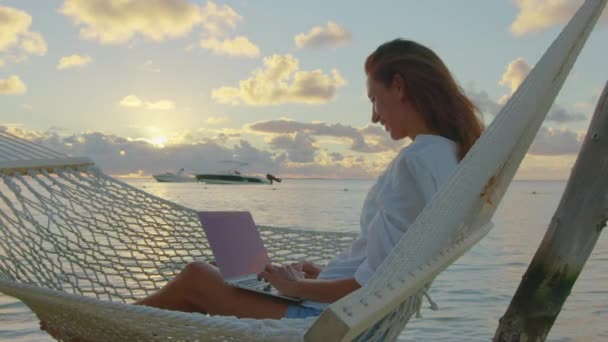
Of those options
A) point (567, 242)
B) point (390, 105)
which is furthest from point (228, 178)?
point (390, 105)

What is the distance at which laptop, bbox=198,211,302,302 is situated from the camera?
5.10 feet

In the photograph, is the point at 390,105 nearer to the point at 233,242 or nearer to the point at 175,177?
the point at 233,242

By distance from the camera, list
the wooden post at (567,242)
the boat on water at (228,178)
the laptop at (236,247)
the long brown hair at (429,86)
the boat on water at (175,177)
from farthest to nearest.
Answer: the boat on water at (175,177) → the boat on water at (228,178) → the wooden post at (567,242) → the laptop at (236,247) → the long brown hair at (429,86)

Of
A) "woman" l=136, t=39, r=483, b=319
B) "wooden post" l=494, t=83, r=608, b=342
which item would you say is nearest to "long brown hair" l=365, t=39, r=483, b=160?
"woman" l=136, t=39, r=483, b=319

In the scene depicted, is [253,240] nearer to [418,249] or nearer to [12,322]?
[418,249]

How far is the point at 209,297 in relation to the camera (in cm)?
153

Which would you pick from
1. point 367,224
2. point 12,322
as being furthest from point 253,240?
point 12,322

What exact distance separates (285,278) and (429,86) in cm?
52

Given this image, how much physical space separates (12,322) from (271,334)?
281 cm

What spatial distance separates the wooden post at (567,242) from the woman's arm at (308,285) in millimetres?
980

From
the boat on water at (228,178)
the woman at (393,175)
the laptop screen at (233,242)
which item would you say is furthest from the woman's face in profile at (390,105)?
the boat on water at (228,178)

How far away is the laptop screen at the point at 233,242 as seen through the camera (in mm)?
1571

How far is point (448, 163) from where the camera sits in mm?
1342

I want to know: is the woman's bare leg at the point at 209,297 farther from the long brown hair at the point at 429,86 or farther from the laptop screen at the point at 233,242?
the long brown hair at the point at 429,86
